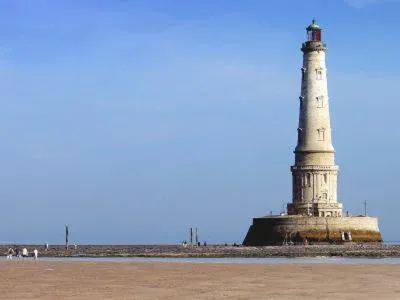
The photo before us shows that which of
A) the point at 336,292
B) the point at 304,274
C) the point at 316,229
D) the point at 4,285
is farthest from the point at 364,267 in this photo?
the point at 316,229

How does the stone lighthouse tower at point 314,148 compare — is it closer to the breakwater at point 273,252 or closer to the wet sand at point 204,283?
the breakwater at point 273,252

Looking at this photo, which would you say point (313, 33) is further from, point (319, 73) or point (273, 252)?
point (273, 252)

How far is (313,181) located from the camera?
301 ft

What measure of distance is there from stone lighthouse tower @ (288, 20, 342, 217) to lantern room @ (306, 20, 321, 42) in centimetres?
143

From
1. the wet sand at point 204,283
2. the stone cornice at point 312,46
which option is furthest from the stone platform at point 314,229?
the wet sand at point 204,283

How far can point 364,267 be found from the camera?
140ft

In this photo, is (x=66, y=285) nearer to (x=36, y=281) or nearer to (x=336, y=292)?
(x=36, y=281)

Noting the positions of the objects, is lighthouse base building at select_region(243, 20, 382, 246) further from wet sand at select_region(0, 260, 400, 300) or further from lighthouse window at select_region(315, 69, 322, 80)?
wet sand at select_region(0, 260, 400, 300)

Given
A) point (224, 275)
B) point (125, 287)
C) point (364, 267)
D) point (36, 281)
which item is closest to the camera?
point (125, 287)

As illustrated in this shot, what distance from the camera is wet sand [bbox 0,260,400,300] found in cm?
2777

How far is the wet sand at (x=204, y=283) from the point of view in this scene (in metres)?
27.8

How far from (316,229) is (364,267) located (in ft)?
152

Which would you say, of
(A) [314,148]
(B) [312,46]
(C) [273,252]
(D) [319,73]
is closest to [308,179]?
(A) [314,148]

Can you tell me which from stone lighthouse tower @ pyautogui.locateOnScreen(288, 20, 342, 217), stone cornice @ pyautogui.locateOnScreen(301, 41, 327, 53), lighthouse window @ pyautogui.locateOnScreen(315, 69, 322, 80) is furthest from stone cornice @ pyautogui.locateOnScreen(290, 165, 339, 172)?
stone cornice @ pyautogui.locateOnScreen(301, 41, 327, 53)
